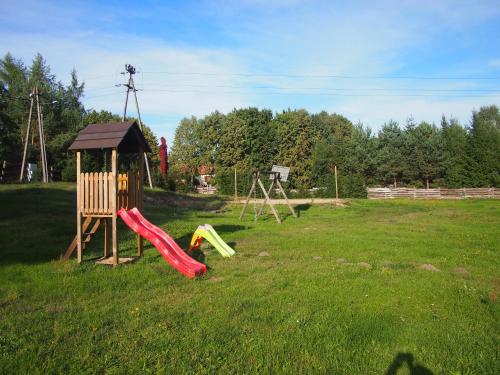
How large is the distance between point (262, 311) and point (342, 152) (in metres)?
47.2

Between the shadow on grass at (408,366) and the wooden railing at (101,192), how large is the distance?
6.94m

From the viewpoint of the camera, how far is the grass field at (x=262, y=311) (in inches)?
166

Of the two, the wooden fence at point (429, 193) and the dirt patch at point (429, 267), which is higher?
the wooden fence at point (429, 193)

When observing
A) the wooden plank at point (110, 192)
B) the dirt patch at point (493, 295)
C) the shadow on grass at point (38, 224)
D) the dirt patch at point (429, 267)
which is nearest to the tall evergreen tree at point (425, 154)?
the shadow on grass at point (38, 224)

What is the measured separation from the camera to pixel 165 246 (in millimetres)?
8789

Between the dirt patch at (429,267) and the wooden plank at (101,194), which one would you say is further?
the wooden plank at (101,194)

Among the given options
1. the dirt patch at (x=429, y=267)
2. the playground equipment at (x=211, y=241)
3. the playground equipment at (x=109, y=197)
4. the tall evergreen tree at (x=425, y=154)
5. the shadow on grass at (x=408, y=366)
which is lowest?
the shadow on grass at (x=408, y=366)

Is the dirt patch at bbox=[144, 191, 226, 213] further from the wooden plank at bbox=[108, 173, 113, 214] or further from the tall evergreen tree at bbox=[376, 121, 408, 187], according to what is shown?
the tall evergreen tree at bbox=[376, 121, 408, 187]

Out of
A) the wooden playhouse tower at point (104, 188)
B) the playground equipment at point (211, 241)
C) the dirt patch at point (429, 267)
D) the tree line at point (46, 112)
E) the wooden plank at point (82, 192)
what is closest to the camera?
the dirt patch at point (429, 267)

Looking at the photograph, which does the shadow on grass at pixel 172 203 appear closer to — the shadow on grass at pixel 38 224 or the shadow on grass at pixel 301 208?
the shadow on grass at pixel 38 224

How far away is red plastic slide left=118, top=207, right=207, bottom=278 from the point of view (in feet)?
26.4

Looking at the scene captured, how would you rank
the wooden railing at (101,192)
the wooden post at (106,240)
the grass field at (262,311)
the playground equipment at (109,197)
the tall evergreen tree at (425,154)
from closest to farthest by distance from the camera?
the grass field at (262,311) < the playground equipment at (109,197) < the wooden railing at (101,192) < the wooden post at (106,240) < the tall evergreen tree at (425,154)

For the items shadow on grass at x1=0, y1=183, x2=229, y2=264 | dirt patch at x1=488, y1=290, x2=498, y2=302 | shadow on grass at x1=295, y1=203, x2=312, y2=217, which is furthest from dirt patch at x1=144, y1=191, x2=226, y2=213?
dirt patch at x1=488, y1=290, x2=498, y2=302

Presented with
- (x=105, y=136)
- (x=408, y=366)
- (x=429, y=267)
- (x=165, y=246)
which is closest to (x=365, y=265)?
(x=429, y=267)
